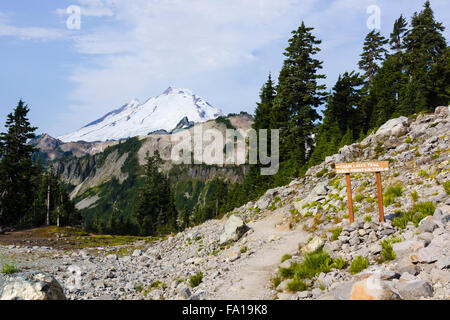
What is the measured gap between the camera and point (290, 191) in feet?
89.8

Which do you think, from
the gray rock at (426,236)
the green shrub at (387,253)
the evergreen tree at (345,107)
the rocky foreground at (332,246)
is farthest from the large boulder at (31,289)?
the evergreen tree at (345,107)

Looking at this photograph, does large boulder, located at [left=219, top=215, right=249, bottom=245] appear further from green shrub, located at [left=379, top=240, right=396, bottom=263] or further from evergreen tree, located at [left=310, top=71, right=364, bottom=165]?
evergreen tree, located at [left=310, top=71, right=364, bottom=165]

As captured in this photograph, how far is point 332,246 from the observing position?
1166 cm

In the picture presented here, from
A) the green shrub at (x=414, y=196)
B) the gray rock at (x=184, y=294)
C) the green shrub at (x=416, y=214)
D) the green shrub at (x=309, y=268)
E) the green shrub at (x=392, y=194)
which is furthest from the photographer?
the green shrub at (x=392, y=194)

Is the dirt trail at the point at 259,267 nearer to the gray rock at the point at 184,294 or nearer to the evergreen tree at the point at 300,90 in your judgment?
the gray rock at the point at 184,294

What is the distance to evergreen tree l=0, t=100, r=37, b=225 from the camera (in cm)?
5888

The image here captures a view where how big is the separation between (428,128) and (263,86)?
39.5 metres

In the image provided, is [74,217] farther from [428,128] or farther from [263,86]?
[428,128]

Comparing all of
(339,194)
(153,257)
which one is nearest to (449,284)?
(339,194)

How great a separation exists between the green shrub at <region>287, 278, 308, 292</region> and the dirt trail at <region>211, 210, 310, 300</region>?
2.49 ft

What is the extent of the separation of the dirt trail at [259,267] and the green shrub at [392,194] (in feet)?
15.7

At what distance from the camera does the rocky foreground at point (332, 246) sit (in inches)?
325

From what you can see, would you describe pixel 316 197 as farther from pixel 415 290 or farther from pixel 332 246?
pixel 415 290
